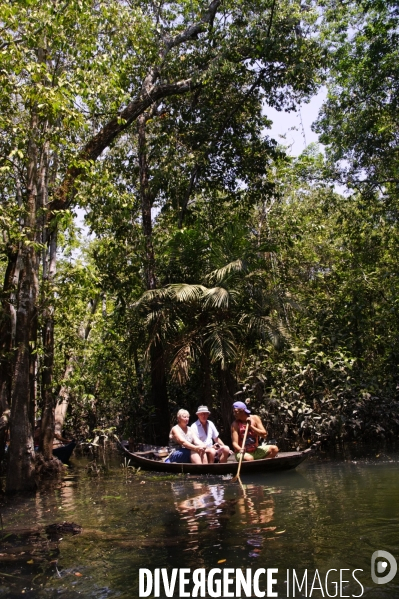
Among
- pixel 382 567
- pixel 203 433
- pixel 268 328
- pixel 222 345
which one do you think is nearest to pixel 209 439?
pixel 203 433

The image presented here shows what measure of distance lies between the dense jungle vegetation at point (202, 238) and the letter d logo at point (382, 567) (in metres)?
6.59

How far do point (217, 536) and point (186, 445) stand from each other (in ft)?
16.3

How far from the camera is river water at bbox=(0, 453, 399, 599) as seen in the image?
15.8ft

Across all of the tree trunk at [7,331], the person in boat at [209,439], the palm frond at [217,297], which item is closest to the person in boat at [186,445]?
the person in boat at [209,439]

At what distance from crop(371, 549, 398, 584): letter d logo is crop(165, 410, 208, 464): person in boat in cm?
604

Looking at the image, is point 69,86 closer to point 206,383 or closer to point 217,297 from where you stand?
point 217,297

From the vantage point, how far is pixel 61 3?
959 centimetres

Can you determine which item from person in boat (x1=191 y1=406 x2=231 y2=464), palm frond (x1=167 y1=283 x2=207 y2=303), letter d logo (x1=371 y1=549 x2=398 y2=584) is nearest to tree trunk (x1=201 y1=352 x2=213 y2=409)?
palm frond (x1=167 y1=283 x2=207 y2=303)

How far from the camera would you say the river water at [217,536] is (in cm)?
482

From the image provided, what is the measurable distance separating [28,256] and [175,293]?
15.0ft

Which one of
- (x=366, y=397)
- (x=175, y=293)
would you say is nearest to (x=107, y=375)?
(x=175, y=293)

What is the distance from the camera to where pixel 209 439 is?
1134 centimetres

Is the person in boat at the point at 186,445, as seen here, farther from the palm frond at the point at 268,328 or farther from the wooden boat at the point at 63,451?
the wooden boat at the point at 63,451

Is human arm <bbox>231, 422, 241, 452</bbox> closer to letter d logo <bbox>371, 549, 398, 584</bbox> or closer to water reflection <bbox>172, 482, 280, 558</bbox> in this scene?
water reflection <bbox>172, 482, 280, 558</bbox>
